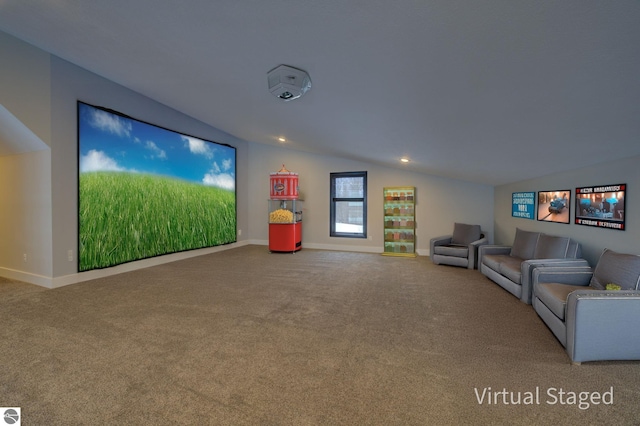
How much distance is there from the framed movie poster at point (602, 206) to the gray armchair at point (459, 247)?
70.6 inches

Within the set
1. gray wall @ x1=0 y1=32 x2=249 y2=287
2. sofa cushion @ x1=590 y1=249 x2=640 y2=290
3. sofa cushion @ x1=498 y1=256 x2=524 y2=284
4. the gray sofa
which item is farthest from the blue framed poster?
gray wall @ x1=0 y1=32 x2=249 y2=287

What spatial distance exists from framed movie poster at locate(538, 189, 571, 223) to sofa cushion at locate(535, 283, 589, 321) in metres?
1.52

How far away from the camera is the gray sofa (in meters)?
3.48

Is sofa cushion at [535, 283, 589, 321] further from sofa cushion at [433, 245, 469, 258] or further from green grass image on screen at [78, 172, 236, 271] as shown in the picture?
green grass image on screen at [78, 172, 236, 271]

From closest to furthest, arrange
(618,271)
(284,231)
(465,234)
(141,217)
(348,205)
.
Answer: (618,271)
(141,217)
(465,234)
(284,231)
(348,205)

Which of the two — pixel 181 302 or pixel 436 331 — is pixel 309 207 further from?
pixel 436 331

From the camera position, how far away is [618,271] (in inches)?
105

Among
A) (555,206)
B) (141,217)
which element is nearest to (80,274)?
(141,217)

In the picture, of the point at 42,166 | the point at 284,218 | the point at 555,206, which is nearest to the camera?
the point at 42,166

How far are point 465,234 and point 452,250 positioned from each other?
0.78m

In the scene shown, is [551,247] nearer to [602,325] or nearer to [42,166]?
[602,325]

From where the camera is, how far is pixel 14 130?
397cm

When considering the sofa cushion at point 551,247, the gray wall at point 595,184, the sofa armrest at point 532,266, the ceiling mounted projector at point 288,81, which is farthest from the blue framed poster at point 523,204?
the ceiling mounted projector at point 288,81

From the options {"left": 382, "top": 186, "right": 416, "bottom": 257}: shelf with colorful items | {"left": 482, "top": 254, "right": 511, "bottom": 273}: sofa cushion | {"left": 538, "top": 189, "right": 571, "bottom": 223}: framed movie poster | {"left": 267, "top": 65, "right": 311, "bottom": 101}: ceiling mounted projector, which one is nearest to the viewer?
{"left": 267, "top": 65, "right": 311, "bottom": 101}: ceiling mounted projector
